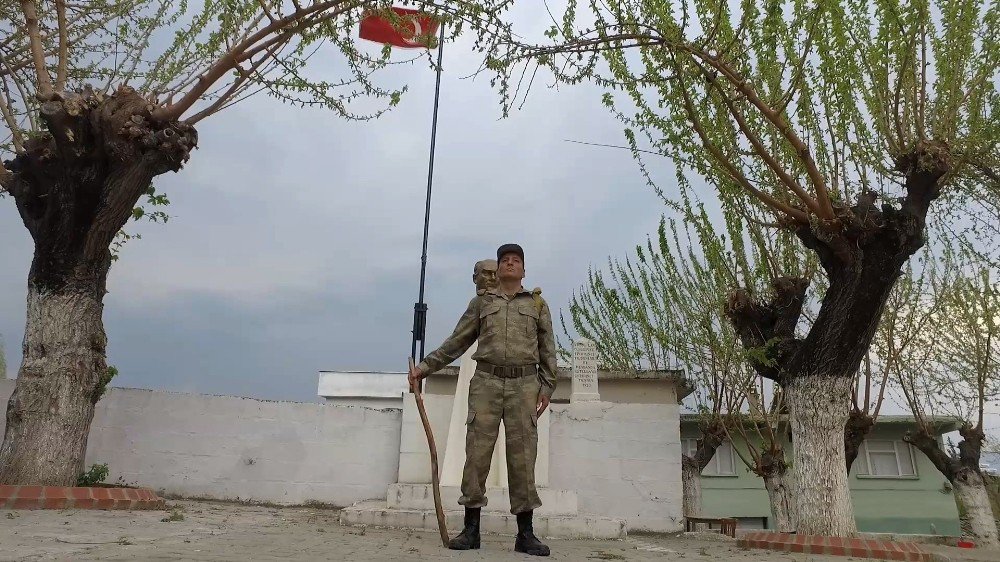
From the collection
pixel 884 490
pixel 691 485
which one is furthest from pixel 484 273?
pixel 884 490

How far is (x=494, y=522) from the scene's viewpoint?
588 cm

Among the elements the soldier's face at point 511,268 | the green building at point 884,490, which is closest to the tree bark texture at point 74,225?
the soldier's face at point 511,268

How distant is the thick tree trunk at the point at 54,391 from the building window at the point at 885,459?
20481 millimetres

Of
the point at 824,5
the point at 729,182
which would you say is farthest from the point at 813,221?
the point at 824,5

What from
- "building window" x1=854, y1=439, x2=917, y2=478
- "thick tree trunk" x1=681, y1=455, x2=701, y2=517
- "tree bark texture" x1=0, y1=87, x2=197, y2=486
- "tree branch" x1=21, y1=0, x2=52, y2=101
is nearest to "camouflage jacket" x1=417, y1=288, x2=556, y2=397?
"tree bark texture" x1=0, y1=87, x2=197, y2=486

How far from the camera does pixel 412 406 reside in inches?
316

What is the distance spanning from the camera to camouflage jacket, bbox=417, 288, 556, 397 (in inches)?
181

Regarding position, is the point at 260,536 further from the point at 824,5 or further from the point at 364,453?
the point at 824,5

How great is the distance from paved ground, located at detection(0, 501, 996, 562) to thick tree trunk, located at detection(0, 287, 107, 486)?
3.14 feet

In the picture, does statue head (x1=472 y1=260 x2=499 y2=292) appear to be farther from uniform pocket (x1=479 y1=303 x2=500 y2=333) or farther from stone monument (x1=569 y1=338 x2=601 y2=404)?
stone monument (x1=569 y1=338 x2=601 y2=404)

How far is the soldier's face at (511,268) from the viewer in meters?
4.80

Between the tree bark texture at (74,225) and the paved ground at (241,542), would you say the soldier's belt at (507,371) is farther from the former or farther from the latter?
the tree bark texture at (74,225)

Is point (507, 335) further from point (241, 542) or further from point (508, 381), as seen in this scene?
point (241, 542)

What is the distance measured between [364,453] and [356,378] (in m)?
13.4
